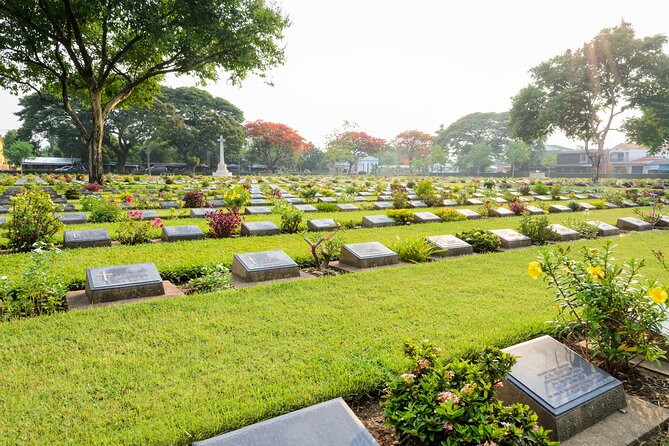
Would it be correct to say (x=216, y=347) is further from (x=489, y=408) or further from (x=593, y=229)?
(x=593, y=229)

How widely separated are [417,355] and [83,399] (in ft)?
6.68

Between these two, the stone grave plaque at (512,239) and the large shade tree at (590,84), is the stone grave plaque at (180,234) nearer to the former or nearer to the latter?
the stone grave plaque at (512,239)

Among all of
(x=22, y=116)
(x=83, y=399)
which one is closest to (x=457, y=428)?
(x=83, y=399)

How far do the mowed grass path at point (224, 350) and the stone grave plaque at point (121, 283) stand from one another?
1.21 feet

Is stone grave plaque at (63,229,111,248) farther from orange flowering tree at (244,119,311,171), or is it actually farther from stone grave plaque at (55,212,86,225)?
orange flowering tree at (244,119,311,171)

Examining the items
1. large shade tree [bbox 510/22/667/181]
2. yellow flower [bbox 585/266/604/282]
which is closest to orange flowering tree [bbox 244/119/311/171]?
large shade tree [bbox 510/22/667/181]

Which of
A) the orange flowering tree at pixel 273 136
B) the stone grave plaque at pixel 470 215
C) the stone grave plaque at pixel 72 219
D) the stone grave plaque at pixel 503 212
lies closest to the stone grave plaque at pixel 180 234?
the stone grave plaque at pixel 72 219

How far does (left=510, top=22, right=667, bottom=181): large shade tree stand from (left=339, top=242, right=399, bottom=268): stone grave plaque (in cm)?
2879

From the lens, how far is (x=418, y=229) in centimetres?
921

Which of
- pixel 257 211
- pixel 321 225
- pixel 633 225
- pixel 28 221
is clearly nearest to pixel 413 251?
pixel 321 225

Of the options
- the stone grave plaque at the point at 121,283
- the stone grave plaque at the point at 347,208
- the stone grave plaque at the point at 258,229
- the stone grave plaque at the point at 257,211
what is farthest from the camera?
the stone grave plaque at the point at 347,208

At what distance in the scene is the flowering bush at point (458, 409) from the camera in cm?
176

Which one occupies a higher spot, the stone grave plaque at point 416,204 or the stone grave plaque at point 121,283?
the stone grave plaque at point 416,204

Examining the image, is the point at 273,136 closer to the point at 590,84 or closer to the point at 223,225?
the point at 590,84
